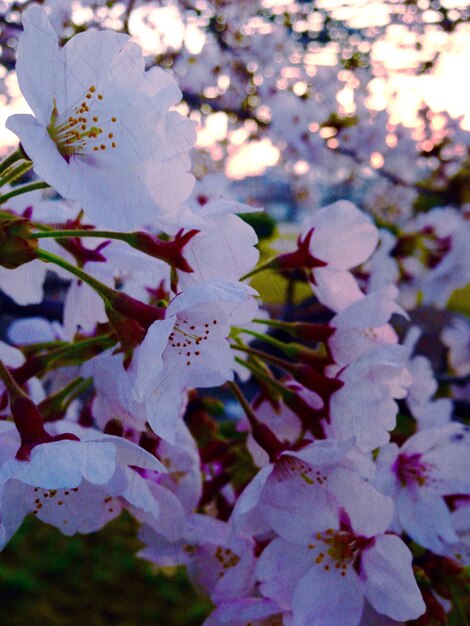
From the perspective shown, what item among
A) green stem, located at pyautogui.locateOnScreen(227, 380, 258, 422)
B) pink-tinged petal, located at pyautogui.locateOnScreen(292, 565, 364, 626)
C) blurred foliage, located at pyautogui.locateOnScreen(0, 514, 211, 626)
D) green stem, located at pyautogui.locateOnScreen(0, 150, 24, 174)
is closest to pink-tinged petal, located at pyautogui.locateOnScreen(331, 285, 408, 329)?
green stem, located at pyautogui.locateOnScreen(227, 380, 258, 422)

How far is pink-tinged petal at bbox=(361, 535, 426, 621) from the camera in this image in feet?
1.81

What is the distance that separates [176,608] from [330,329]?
6.05ft

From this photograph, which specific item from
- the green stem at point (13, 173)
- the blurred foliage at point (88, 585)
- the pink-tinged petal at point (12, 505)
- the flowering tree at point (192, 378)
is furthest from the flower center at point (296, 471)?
the blurred foliage at point (88, 585)

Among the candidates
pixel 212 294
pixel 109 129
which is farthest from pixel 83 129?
pixel 212 294

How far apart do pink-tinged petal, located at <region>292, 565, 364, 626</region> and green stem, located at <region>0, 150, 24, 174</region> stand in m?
0.40

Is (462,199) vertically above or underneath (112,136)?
underneath

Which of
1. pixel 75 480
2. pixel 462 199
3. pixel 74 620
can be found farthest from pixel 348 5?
pixel 74 620

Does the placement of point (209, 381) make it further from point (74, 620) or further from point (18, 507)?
point (74, 620)

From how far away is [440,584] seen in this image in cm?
72

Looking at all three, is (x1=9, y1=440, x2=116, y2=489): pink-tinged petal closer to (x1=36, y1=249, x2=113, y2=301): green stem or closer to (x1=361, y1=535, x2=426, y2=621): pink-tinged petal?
(x1=36, y1=249, x2=113, y2=301): green stem

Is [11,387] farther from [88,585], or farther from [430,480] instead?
[88,585]

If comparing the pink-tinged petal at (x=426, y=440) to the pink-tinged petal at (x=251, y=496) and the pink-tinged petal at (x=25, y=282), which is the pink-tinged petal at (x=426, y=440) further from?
the pink-tinged petal at (x=25, y=282)

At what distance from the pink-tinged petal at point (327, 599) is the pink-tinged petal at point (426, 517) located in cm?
13

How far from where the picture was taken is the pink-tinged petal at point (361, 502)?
0.56 metres
